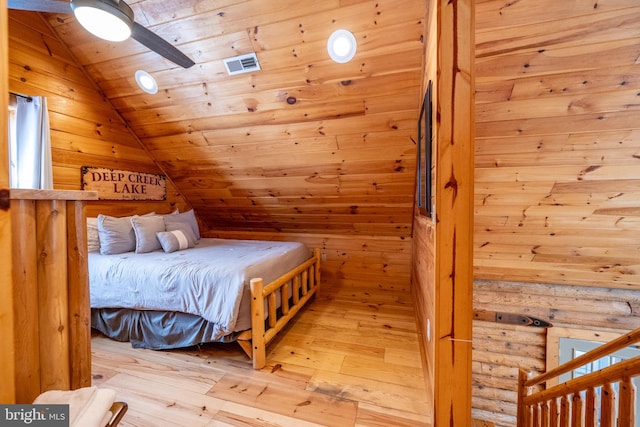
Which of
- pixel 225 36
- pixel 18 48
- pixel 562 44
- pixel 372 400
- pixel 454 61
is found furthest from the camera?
pixel 18 48

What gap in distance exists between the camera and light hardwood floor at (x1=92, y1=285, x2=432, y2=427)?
54.6 inches

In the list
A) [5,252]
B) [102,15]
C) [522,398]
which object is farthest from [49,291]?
[522,398]

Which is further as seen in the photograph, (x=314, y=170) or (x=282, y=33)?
(x=314, y=170)

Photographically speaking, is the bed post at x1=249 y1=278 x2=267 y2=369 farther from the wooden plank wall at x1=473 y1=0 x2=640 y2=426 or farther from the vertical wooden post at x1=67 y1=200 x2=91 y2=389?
the wooden plank wall at x1=473 y1=0 x2=640 y2=426

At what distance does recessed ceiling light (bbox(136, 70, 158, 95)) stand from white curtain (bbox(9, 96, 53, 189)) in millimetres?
745

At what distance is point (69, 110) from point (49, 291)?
2601mm

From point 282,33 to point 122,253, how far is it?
8.19 feet

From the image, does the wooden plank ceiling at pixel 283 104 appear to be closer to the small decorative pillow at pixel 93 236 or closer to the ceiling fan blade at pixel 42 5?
the ceiling fan blade at pixel 42 5

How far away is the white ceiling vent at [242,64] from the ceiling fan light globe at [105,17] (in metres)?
0.85

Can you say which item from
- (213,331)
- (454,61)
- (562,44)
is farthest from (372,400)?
(562,44)

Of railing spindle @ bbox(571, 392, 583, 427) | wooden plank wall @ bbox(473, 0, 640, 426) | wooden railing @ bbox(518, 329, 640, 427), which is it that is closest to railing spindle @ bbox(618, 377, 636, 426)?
wooden railing @ bbox(518, 329, 640, 427)

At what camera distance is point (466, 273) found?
113cm

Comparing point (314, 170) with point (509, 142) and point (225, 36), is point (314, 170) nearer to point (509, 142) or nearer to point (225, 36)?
point (225, 36)

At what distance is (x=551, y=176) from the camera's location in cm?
183
